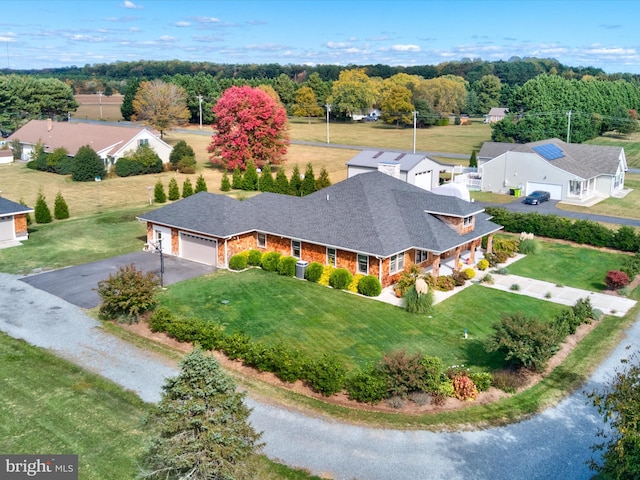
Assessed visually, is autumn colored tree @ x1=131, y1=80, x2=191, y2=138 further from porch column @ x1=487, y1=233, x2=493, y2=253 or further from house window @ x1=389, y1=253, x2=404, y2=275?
house window @ x1=389, y1=253, x2=404, y2=275

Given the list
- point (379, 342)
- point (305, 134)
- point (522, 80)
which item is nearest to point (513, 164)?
point (379, 342)

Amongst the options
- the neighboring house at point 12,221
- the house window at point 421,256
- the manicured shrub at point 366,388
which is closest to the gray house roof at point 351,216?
the house window at point 421,256

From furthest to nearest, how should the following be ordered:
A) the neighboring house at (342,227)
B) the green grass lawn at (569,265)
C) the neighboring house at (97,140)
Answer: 1. the neighboring house at (97,140)
2. the green grass lawn at (569,265)
3. the neighboring house at (342,227)

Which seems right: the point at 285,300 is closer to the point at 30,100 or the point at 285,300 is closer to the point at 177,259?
the point at 177,259

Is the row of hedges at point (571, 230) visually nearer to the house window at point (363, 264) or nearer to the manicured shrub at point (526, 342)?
the house window at point (363, 264)

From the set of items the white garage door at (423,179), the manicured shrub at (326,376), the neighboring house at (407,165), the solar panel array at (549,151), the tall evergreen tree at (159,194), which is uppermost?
the solar panel array at (549,151)

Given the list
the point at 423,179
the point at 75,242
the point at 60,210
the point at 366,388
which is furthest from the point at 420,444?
the point at 423,179
